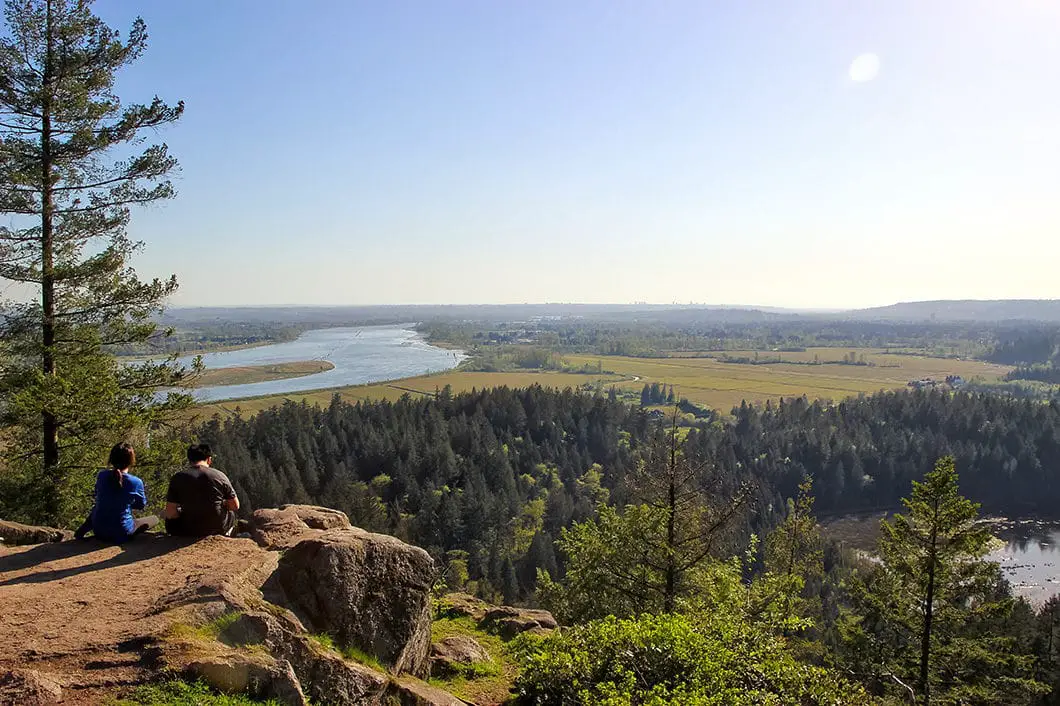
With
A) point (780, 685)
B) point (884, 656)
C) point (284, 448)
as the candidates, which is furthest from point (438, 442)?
point (780, 685)

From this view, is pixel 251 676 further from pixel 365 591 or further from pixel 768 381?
pixel 768 381

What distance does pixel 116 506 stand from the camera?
31.2 ft

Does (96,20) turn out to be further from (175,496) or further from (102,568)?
(102,568)

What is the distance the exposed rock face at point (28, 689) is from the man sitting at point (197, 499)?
379 cm

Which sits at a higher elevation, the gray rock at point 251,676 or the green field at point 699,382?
the gray rock at point 251,676

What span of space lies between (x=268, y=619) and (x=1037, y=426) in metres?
127

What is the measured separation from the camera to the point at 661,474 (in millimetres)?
16500

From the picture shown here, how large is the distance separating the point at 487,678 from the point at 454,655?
787 millimetres

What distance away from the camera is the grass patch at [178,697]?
5719 millimetres

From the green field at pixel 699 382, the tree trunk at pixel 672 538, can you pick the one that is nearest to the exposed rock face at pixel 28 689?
the tree trunk at pixel 672 538

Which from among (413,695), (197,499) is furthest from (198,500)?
(413,695)

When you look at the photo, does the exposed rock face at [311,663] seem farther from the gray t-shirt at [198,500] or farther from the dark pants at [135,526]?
the dark pants at [135,526]

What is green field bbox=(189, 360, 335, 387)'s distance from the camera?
142250 mm

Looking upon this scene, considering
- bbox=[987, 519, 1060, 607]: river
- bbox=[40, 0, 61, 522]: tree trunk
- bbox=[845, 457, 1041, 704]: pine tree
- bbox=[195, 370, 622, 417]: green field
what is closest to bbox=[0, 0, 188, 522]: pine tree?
bbox=[40, 0, 61, 522]: tree trunk
